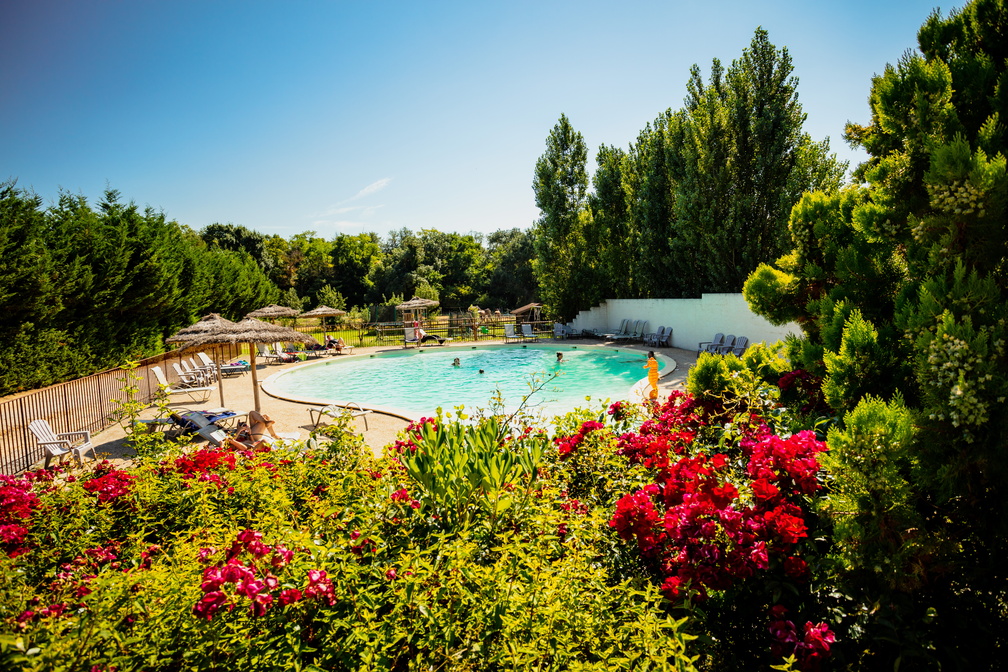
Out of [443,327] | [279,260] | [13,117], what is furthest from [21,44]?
[279,260]

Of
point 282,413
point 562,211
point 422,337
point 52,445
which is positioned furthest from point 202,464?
point 562,211

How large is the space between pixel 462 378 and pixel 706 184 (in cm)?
1337

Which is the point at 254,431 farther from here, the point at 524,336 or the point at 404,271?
the point at 404,271

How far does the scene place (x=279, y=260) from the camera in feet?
169

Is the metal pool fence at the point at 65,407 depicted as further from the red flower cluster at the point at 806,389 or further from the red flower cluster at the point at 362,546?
the red flower cluster at the point at 806,389

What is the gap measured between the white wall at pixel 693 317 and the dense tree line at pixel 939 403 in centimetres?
1143

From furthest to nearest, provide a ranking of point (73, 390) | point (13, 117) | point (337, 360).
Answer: point (337, 360) < point (13, 117) < point (73, 390)

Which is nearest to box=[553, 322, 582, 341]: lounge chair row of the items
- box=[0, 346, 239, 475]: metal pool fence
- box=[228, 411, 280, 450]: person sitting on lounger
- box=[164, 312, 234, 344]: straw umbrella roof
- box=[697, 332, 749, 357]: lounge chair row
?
box=[697, 332, 749, 357]: lounge chair row

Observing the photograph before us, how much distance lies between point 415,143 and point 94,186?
12527 millimetres

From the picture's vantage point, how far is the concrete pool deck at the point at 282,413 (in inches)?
341

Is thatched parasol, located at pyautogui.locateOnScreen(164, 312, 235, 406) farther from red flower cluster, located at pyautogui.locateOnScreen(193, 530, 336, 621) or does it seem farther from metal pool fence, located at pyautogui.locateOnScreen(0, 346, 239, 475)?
red flower cluster, located at pyautogui.locateOnScreen(193, 530, 336, 621)

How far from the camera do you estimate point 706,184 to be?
800 inches

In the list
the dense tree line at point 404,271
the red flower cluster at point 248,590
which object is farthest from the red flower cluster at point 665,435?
the dense tree line at point 404,271

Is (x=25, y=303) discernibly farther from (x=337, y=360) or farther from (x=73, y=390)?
(x=337, y=360)
